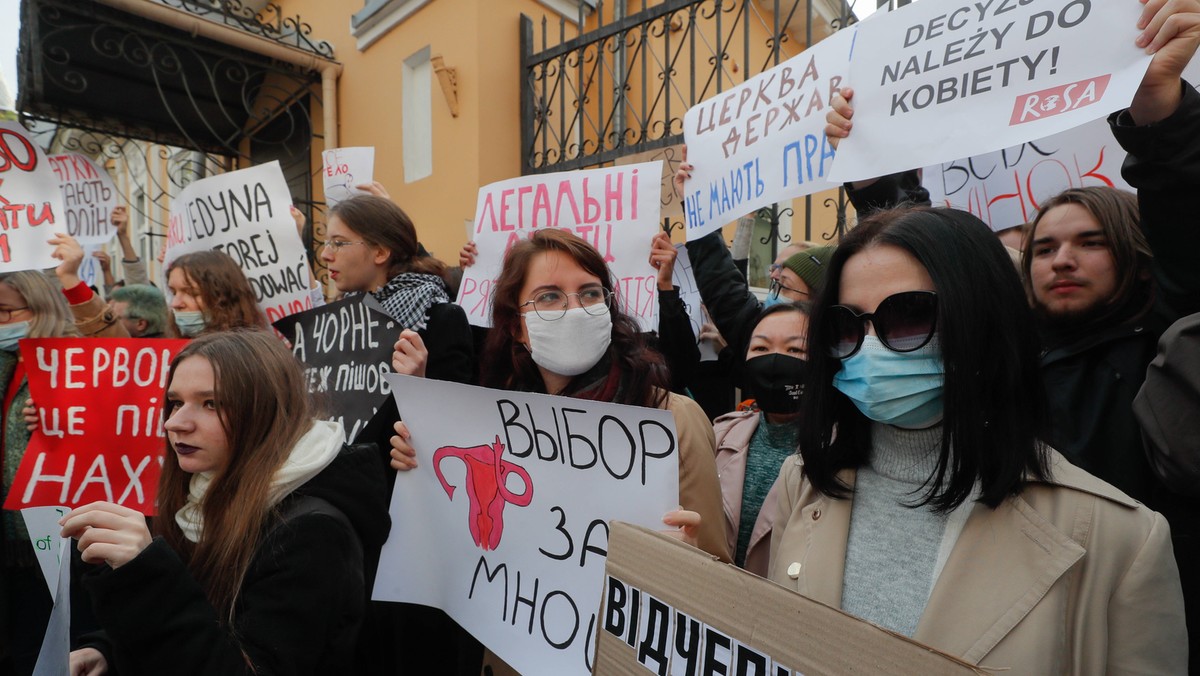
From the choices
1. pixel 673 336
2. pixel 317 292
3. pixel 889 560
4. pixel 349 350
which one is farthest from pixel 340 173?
pixel 889 560

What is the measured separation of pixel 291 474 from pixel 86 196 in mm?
3785

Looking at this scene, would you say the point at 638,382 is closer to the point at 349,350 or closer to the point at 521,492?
the point at 521,492

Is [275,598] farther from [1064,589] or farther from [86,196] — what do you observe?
[86,196]

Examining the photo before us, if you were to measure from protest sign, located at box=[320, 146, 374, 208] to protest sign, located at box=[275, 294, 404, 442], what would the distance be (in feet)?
3.88

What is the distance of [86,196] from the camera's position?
4.23 metres

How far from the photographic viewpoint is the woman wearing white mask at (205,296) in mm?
3043

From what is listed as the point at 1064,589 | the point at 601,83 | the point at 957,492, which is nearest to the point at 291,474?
the point at 957,492

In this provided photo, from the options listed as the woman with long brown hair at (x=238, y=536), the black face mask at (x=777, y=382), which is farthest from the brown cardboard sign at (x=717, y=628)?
the black face mask at (x=777, y=382)

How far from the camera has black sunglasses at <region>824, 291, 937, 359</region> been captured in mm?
1119

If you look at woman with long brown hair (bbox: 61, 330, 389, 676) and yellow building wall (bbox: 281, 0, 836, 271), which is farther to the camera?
yellow building wall (bbox: 281, 0, 836, 271)

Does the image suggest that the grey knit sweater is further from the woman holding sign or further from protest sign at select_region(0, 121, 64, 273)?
protest sign at select_region(0, 121, 64, 273)

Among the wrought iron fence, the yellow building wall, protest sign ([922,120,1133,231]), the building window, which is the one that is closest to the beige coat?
protest sign ([922,120,1133,231])

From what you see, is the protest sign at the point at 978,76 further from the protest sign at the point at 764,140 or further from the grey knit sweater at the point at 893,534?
the grey knit sweater at the point at 893,534

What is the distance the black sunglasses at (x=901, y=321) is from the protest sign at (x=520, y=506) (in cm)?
40
